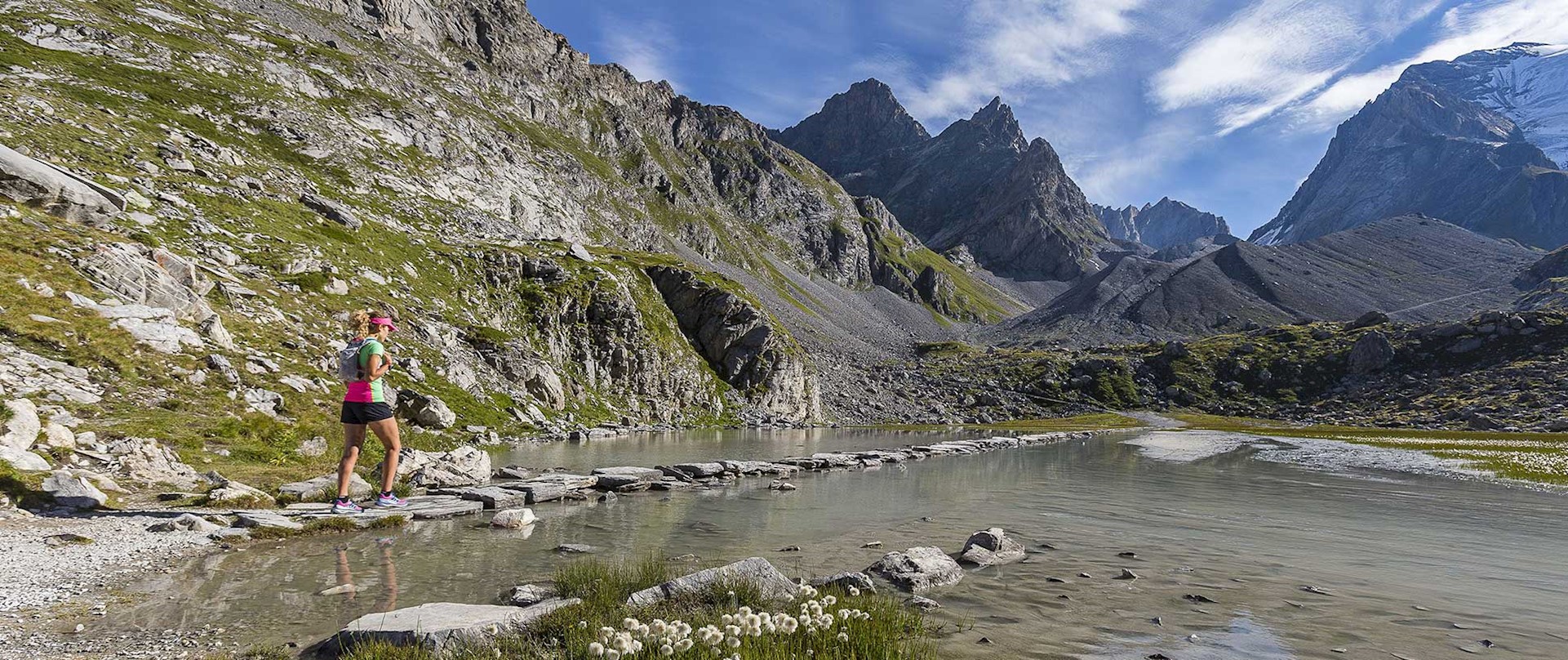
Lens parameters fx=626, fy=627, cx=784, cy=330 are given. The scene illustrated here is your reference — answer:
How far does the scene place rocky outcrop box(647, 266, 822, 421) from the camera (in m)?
93.1

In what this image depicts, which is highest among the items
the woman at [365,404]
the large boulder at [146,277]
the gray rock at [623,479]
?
the large boulder at [146,277]

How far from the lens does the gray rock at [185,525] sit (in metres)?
11.5

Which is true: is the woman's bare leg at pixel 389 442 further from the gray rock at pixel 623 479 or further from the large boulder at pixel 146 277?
the large boulder at pixel 146 277

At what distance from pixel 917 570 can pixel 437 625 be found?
7589 mm

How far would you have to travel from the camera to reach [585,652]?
582cm

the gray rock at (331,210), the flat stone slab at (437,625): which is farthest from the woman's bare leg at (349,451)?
the gray rock at (331,210)

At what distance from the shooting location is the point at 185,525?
11758 millimetres

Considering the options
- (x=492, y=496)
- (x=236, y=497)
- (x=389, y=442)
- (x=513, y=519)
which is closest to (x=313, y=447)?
(x=236, y=497)

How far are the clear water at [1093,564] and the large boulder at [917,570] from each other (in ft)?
1.26

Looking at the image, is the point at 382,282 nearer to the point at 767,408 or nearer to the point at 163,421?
the point at 163,421

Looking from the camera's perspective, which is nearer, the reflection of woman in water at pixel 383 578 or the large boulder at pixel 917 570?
the reflection of woman in water at pixel 383 578

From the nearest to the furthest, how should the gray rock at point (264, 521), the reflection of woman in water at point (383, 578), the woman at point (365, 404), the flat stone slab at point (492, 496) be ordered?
the reflection of woman in water at point (383, 578)
the gray rock at point (264, 521)
the woman at point (365, 404)
the flat stone slab at point (492, 496)

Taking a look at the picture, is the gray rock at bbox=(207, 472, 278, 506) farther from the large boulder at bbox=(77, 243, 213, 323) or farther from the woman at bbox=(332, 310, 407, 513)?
the large boulder at bbox=(77, 243, 213, 323)

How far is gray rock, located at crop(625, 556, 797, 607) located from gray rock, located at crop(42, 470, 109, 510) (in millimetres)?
12070
